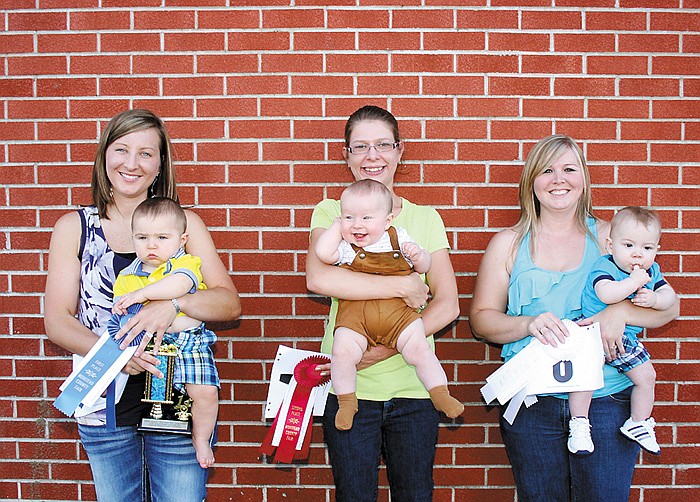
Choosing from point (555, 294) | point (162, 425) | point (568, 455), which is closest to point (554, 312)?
point (555, 294)

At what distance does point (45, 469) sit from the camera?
3461 millimetres

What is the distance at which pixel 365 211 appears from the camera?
2.58m

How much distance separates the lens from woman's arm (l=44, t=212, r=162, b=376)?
2.63m

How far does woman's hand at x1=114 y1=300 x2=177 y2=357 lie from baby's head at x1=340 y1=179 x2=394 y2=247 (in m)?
0.76

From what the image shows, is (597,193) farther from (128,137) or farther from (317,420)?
(128,137)

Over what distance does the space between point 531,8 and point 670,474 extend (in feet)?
8.21

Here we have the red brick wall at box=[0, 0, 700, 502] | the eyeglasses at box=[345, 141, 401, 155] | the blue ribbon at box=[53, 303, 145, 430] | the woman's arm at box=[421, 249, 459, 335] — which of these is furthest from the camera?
the red brick wall at box=[0, 0, 700, 502]

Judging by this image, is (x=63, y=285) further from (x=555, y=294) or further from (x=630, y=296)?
(x=630, y=296)

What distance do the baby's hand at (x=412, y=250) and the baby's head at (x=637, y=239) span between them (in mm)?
808

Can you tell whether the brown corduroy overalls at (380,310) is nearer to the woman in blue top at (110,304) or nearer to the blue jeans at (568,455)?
the woman in blue top at (110,304)

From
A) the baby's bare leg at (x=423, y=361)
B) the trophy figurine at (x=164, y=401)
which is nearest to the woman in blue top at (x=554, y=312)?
the baby's bare leg at (x=423, y=361)

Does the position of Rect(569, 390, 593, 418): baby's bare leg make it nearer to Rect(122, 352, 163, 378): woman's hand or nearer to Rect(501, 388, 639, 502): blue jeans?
Rect(501, 388, 639, 502): blue jeans

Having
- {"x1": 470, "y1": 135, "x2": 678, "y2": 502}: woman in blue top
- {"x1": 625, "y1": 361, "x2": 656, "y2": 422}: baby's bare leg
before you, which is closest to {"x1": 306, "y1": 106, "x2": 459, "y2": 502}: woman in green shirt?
{"x1": 470, "y1": 135, "x2": 678, "y2": 502}: woman in blue top

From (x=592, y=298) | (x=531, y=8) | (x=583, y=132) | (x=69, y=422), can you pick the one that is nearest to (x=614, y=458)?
(x=592, y=298)
